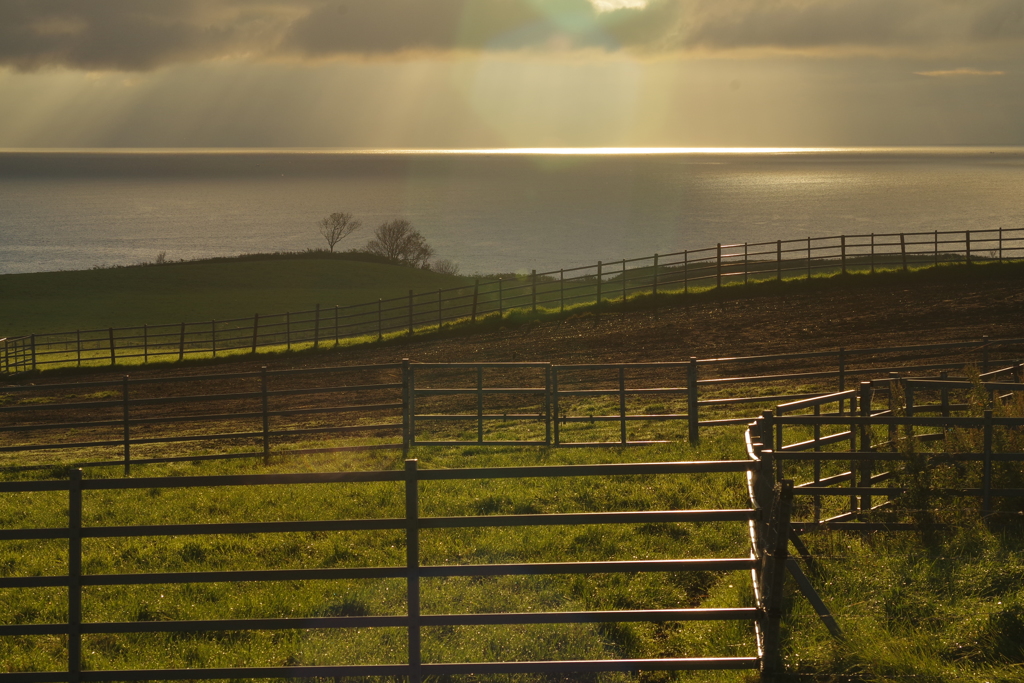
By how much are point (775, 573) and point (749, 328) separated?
819 inches

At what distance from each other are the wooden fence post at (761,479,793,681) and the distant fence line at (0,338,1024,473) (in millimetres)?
7772

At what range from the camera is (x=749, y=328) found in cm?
2448

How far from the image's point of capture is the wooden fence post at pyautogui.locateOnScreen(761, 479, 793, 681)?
4320 millimetres

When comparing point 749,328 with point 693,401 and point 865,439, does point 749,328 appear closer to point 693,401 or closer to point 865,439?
point 693,401

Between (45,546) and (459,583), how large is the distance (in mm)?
4249

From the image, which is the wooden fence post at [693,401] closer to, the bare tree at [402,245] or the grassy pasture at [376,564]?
the grassy pasture at [376,564]

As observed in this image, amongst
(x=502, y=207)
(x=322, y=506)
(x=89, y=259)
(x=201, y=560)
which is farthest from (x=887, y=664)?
(x=502, y=207)

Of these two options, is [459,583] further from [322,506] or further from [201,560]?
[322,506]

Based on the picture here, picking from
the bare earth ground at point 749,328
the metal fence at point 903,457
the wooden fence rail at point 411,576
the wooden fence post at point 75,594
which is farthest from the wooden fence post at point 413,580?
the bare earth ground at point 749,328

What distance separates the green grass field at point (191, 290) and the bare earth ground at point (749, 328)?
880 inches

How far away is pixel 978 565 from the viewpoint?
5.79 metres

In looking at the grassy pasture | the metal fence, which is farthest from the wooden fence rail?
the metal fence

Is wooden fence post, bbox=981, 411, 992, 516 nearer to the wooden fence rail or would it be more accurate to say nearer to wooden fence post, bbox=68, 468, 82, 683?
the wooden fence rail

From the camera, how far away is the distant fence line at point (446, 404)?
1354 cm
